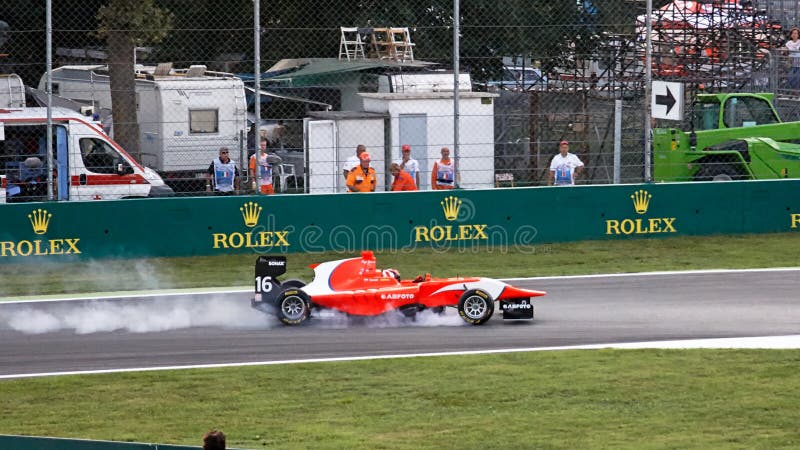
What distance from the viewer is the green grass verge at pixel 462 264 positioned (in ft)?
59.5

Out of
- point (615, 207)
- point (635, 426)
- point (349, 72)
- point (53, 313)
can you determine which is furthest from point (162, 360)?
point (349, 72)

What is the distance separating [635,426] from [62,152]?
1329 centimetres

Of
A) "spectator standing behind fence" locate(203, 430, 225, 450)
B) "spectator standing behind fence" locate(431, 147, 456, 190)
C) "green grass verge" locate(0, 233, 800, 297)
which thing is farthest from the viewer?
"spectator standing behind fence" locate(431, 147, 456, 190)

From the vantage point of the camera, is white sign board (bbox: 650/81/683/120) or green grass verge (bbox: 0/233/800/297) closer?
green grass verge (bbox: 0/233/800/297)

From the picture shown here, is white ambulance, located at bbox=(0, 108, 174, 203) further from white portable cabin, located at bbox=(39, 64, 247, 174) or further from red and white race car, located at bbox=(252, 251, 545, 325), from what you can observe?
red and white race car, located at bbox=(252, 251, 545, 325)

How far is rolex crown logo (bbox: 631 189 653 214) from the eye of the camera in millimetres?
20828

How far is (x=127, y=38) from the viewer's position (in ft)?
81.6

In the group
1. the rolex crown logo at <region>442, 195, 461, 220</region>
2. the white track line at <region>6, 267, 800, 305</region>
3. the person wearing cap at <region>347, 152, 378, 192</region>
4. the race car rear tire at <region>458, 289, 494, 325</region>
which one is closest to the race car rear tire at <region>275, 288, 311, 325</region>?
the race car rear tire at <region>458, 289, 494, 325</region>

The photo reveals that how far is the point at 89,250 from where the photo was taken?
19.2 m

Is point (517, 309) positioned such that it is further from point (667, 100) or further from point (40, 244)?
point (40, 244)

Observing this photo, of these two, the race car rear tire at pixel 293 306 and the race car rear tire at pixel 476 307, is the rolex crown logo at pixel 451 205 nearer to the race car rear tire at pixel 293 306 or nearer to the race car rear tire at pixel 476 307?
the race car rear tire at pixel 476 307

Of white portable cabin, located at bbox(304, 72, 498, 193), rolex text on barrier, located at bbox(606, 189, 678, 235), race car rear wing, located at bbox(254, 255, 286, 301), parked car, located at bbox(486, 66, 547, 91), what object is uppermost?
parked car, located at bbox(486, 66, 547, 91)

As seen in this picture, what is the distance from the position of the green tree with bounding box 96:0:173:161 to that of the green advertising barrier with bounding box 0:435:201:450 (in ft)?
56.0

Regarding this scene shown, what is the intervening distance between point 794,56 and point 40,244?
14.6 metres
